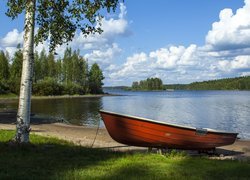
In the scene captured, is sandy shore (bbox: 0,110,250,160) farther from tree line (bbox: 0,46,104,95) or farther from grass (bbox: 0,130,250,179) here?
tree line (bbox: 0,46,104,95)

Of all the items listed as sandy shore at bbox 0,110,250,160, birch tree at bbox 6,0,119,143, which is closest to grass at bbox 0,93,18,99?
sandy shore at bbox 0,110,250,160

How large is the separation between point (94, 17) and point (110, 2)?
0.80 m

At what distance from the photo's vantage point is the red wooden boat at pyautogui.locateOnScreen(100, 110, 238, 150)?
14.4 m

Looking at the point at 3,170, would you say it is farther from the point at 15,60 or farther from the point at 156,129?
the point at 15,60

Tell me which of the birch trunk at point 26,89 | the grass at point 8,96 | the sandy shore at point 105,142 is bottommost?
the sandy shore at point 105,142

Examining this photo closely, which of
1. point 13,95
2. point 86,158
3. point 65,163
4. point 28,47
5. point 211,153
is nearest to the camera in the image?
point 65,163

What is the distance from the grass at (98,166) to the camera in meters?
8.70

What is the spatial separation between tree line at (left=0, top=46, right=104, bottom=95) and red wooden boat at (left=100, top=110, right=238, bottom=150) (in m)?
100

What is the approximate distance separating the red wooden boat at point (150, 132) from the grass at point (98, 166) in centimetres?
191

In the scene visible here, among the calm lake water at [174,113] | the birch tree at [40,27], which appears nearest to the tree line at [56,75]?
the calm lake water at [174,113]

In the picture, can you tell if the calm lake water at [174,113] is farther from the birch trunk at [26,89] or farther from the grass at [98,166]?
the birch trunk at [26,89]

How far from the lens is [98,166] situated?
9.92m

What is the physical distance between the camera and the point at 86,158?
1130 cm

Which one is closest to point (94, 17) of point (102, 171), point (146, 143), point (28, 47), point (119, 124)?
point (28, 47)
